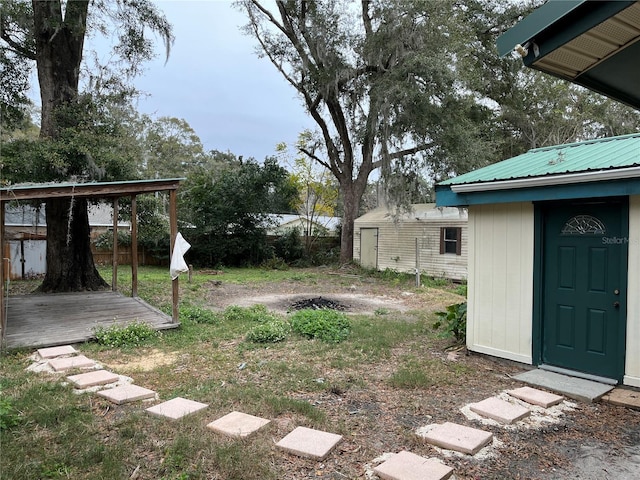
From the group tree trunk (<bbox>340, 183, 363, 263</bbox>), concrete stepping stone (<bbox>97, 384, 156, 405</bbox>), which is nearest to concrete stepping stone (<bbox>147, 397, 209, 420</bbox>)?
concrete stepping stone (<bbox>97, 384, 156, 405</bbox>)

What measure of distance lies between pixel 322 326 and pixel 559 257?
328cm

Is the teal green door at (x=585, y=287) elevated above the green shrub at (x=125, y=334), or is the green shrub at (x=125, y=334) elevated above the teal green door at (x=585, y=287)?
the teal green door at (x=585, y=287)

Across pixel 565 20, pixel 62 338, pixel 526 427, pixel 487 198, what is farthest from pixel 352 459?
pixel 62 338

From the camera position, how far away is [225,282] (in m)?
12.9

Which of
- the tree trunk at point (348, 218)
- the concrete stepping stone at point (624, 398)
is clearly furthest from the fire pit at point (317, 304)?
the tree trunk at point (348, 218)

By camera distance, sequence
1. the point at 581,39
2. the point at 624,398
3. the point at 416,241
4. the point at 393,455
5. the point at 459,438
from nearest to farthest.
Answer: the point at 581,39 < the point at 393,455 < the point at 459,438 < the point at 624,398 < the point at 416,241

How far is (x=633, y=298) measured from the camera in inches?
154

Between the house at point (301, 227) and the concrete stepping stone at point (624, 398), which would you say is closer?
the concrete stepping stone at point (624, 398)

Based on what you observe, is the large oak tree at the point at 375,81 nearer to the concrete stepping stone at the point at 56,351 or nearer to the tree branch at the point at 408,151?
the tree branch at the point at 408,151

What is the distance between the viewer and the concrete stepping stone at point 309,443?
2730mm

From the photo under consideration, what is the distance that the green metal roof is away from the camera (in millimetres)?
4047

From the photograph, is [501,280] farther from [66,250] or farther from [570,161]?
[66,250]

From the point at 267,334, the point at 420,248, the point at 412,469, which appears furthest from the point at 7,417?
the point at 420,248

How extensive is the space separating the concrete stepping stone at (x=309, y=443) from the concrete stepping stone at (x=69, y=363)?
2859 mm
